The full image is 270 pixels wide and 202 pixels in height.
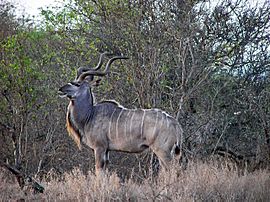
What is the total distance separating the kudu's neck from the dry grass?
1.49 m

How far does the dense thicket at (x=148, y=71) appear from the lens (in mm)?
8602

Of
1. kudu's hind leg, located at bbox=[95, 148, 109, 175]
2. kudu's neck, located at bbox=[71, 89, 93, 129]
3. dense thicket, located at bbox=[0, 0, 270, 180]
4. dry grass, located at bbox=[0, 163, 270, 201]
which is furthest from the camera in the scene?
dense thicket, located at bbox=[0, 0, 270, 180]

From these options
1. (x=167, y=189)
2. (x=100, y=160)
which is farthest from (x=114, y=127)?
(x=167, y=189)

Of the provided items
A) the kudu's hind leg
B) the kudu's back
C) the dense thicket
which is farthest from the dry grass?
the dense thicket

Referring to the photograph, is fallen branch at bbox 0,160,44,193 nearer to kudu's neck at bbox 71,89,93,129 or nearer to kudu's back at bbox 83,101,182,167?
kudu's back at bbox 83,101,182,167

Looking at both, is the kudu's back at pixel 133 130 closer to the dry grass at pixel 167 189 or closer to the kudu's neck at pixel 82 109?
the kudu's neck at pixel 82 109

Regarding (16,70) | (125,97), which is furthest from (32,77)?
(125,97)

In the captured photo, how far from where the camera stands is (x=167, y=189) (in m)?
6.14

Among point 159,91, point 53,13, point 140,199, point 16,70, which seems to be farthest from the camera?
point 53,13

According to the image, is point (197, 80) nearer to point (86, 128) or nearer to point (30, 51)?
point (86, 128)

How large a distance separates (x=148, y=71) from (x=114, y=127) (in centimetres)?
119

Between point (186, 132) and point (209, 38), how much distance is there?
161 cm

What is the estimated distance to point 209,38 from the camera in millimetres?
9383

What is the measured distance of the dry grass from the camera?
19.6ft
